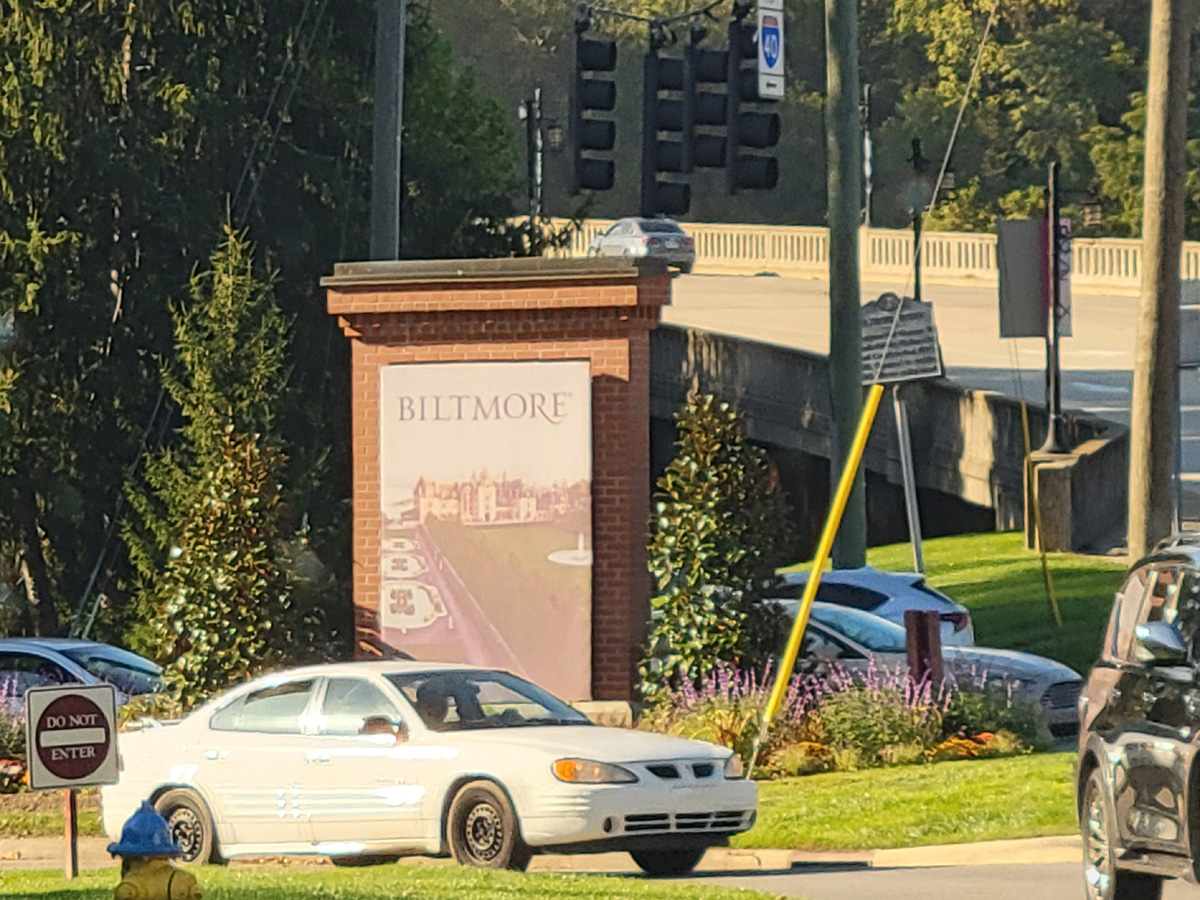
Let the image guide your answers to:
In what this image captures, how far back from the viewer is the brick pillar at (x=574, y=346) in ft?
75.7

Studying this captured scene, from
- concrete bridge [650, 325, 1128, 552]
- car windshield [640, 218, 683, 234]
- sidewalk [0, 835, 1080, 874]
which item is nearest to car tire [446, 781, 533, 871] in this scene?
sidewalk [0, 835, 1080, 874]

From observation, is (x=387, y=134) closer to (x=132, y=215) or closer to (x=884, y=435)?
(x=132, y=215)

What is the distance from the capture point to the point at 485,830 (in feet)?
55.3

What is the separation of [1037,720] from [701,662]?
292 centimetres

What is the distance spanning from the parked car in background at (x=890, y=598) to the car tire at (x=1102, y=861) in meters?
13.1

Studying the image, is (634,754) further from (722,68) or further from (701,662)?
(722,68)

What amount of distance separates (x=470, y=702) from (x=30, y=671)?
9874 millimetres

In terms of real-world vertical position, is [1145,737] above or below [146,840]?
below

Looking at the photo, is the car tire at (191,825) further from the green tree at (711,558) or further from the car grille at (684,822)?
the green tree at (711,558)

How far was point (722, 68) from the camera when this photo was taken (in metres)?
26.7

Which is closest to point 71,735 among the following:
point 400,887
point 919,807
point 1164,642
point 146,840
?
point 400,887

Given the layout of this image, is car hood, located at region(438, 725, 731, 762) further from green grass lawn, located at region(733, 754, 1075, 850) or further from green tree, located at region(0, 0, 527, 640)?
green tree, located at region(0, 0, 527, 640)

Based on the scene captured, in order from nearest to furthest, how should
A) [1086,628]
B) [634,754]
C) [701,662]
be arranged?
[634,754], [701,662], [1086,628]

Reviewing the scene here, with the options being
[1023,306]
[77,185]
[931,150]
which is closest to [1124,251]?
A: [931,150]
